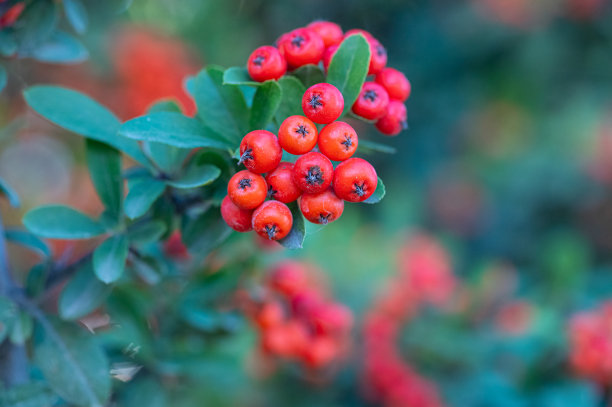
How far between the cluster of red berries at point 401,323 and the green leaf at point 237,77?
1.53m

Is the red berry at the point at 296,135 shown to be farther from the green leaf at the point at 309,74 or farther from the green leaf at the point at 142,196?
the green leaf at the point at 142,196

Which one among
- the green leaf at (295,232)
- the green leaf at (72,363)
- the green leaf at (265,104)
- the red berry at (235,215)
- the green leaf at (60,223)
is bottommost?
the green leaf at (72,363)

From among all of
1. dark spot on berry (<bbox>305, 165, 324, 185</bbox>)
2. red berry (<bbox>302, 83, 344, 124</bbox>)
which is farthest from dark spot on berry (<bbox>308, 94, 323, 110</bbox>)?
dark spot on berry (<bbox>305, 165, 324, 185</bbox>)

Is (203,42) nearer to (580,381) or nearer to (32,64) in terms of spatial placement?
(32,64)

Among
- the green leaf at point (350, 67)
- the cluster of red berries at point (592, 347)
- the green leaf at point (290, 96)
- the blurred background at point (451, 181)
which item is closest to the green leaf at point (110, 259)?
the green leaf at point (290, 96)

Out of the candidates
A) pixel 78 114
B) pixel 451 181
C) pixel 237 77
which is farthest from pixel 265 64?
pixel 451 181

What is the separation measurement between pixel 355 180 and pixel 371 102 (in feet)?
0.68

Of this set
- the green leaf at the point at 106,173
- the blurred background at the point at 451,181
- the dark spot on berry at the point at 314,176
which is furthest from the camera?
the blurred background at the point at 451,181

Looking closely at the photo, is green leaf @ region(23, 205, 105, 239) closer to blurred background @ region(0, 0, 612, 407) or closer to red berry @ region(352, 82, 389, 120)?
red berry @ region(352, 82, 389, 120)

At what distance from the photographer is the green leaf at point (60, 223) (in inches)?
41.9

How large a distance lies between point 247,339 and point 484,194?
347 cm

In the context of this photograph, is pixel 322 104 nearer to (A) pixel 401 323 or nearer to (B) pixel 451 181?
(A) pixel 401 323

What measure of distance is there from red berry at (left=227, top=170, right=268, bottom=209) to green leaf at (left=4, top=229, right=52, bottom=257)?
0.56 metres

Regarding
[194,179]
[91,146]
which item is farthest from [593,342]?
[91,146]
